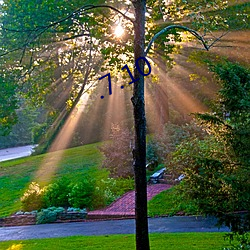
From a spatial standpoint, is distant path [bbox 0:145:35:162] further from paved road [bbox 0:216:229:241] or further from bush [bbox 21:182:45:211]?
paved road [bbox 0:216:229:241]

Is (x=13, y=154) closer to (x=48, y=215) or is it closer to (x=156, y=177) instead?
(x=156, y=177)

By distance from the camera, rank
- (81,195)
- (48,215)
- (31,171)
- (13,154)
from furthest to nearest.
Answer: (13,154), (31,171), (81,195), (48,215)

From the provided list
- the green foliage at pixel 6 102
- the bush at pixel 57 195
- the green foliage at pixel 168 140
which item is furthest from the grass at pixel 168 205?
the green foliage at pixel 6 102

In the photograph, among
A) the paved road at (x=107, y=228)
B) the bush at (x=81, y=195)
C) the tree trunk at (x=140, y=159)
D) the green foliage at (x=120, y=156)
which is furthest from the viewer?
the green foliage at (x=120, y=156)

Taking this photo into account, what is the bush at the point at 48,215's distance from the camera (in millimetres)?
10602

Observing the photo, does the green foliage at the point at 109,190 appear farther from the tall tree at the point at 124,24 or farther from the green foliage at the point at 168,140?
the tall tree at the point at 124,24

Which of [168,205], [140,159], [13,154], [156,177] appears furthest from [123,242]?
[13,154]

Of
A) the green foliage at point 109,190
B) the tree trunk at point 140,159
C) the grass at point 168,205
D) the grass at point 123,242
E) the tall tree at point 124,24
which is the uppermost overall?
the tall tree at point 124,24

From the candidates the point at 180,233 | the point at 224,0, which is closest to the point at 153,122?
the point at 224,0

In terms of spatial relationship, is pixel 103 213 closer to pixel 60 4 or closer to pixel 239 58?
pixel 60 4

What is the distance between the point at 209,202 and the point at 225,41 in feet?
37.0

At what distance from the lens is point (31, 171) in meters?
20.8

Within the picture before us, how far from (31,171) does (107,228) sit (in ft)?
41.6

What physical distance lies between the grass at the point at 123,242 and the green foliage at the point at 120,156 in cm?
664
